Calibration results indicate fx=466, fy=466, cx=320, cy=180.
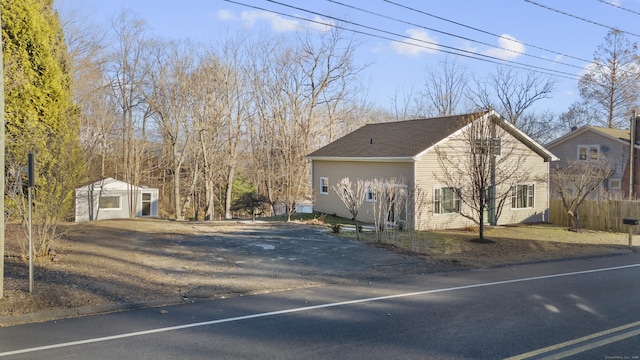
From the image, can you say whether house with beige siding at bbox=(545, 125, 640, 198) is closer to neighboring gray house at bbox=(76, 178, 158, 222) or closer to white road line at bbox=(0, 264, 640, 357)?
white road line at bbox=(0, 264, 640, 357)

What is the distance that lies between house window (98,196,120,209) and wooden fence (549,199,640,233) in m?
25.5

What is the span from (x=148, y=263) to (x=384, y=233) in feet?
25.7

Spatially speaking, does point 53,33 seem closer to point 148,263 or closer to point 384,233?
point 148,263

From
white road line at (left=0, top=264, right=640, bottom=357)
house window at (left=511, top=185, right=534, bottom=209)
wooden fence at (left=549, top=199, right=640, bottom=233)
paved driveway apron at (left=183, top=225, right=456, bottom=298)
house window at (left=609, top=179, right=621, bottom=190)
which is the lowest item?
white road line at (left=0, top=264, right=640, bottom=357)

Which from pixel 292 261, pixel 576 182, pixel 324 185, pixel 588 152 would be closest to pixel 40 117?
pixel 292 261

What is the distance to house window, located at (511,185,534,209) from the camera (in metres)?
23.6

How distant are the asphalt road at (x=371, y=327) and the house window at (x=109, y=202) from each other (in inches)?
888

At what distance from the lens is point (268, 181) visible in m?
39.1

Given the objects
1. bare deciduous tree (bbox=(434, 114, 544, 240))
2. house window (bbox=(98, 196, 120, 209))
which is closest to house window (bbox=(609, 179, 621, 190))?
bare deciduous tree (bbox=(434, 114, 544, 240))

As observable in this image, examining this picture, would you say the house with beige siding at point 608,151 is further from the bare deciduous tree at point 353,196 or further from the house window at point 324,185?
the bare deciduous tree at point 353,196

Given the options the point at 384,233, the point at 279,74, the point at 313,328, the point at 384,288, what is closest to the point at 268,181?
the point at 279,74

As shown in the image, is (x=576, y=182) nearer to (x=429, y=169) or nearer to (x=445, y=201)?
(x=445, y=201)

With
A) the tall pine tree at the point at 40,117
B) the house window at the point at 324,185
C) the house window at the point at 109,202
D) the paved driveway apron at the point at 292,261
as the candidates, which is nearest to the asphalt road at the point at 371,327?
the paved driveway apron at the point at 292,261

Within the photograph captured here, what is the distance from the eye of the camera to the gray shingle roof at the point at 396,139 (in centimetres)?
2094
